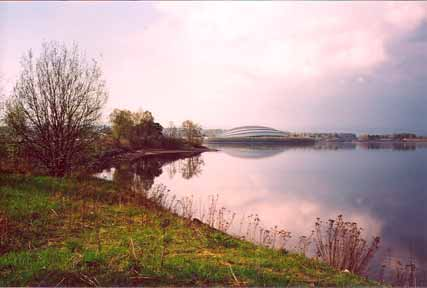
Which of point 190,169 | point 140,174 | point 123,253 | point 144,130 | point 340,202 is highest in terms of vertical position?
point 144,130

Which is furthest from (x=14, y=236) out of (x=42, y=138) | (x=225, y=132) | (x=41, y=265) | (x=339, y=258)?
(x=225, y=132)

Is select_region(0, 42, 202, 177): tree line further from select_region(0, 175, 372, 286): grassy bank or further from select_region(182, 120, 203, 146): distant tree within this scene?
select_region(182, 120, 203, 146): distant tree

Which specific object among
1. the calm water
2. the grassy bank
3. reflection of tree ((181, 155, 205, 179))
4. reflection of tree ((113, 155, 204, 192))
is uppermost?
the grassy bank

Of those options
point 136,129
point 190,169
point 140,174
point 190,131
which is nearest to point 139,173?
point 140,174

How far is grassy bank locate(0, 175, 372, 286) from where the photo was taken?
4.56 m

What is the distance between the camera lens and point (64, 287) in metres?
4.21

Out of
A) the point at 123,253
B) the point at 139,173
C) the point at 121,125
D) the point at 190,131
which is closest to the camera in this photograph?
the point at 123,253

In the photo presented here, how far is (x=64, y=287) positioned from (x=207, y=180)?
20.6 meters

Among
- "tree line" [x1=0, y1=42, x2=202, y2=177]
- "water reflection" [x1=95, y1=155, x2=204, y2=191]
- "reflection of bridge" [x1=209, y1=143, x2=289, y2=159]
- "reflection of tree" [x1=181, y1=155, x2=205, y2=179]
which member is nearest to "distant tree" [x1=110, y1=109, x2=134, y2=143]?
"reflection of tree" [x1=181, y1=155, x2=205, y2=179]

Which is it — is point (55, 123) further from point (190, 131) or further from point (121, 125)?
point (190, 131)

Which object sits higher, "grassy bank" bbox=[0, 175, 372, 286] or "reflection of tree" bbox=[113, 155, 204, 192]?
"grassy bank" bbox=[0, 175, 372, 286]

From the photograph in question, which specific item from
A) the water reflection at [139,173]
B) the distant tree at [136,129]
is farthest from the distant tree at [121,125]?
the water reflection at [139,173]

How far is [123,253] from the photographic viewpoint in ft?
17.8

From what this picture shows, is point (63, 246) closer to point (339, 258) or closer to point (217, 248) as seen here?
point (217, 248)
